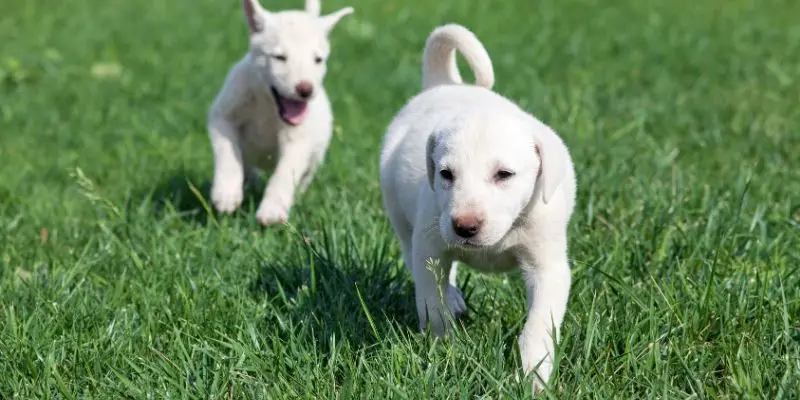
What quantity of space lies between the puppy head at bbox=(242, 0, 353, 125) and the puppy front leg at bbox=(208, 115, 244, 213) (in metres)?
0.30

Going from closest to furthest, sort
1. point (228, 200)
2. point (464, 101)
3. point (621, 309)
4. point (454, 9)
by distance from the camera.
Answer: point (621, 309) → point (464, 101) → point (228, 200) → point (454, 9)

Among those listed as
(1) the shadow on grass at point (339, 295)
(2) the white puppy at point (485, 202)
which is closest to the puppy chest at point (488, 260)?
(2) the white puppy at point (485, 202)

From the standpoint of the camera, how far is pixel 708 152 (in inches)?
252

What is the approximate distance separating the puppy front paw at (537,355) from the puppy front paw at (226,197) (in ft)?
7.85

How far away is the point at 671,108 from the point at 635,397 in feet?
16.3

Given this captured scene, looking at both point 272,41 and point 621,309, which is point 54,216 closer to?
point 272,41

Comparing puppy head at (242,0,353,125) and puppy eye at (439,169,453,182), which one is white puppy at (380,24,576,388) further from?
puppy head at (242,0,353,125)

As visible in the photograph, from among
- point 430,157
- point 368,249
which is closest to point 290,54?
point 368,249

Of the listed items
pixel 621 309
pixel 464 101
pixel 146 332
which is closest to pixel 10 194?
pixel 146 332

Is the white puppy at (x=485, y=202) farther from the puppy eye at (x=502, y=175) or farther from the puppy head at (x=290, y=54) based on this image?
the puppy head at (x=290, y=54)

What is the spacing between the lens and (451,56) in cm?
465

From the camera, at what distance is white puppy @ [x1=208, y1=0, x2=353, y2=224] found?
5.51 m

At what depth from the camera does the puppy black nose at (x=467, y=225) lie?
10.4ft

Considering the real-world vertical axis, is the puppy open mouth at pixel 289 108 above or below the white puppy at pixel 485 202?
below
